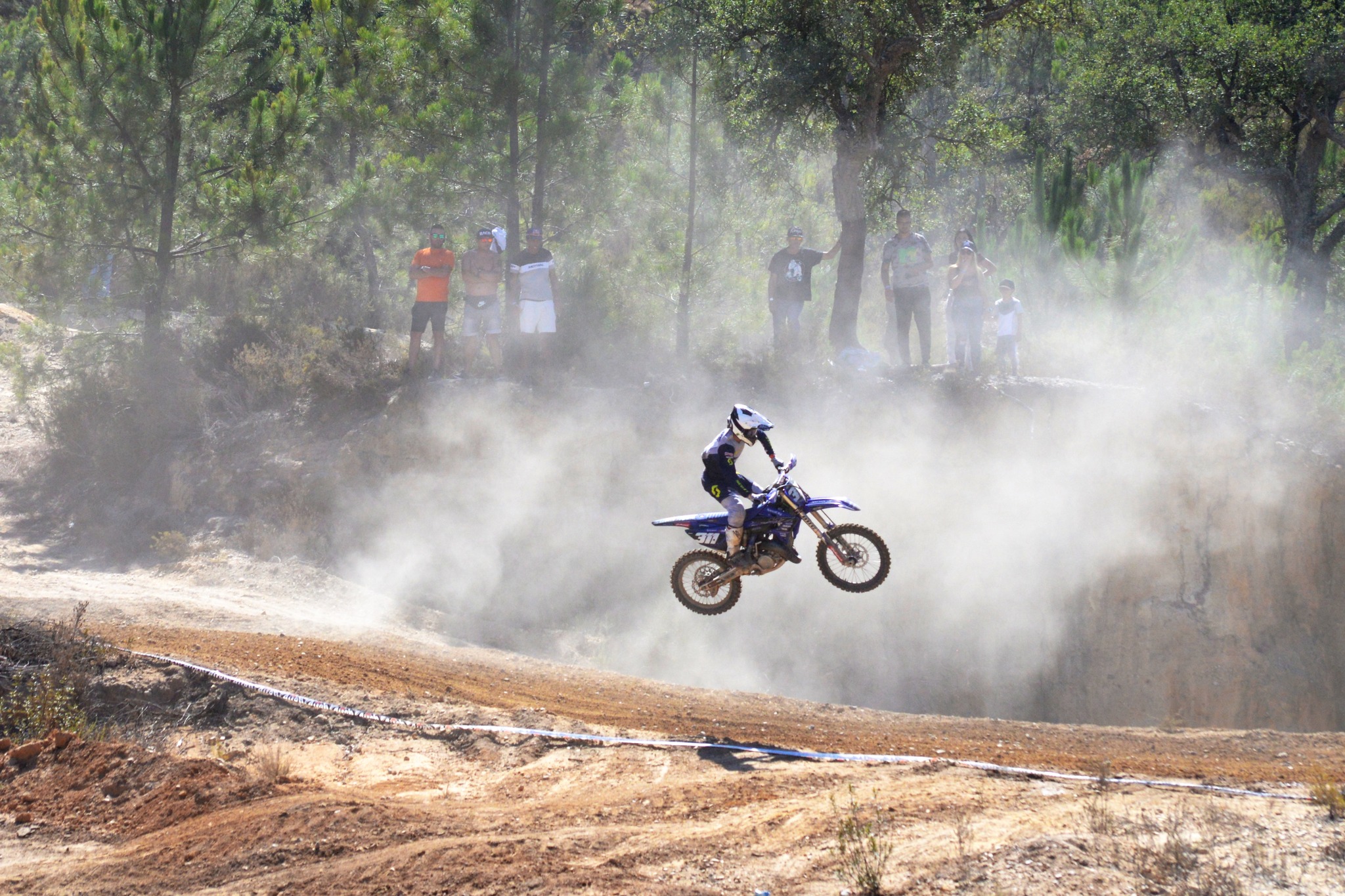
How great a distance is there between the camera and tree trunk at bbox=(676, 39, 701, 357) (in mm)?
19953

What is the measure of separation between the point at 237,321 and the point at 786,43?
12.5 meters

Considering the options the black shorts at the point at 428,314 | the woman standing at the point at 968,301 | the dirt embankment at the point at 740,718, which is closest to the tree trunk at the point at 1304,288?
the woman standing at the point at 968,301

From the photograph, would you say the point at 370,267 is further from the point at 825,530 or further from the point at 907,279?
the point at 825,530

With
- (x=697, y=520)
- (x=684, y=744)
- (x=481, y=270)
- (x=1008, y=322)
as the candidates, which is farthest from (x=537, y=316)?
(x=684, y=744)

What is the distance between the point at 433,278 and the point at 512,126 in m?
3.98

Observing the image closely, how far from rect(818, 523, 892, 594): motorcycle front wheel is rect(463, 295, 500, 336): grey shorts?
386 inches

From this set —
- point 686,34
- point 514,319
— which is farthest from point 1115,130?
point 514,319

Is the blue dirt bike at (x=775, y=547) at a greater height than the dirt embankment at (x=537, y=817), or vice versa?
Answer: the blue dirt bike at (x=775, y=547)

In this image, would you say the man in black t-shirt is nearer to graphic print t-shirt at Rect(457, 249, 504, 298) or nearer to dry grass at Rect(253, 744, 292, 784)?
graphic print t-shirt at Rect(457, 249, 504, 298)

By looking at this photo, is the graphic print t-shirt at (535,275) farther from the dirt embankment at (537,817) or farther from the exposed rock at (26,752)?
the exposed rock at (26,752)

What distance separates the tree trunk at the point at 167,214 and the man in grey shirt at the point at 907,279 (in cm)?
1331

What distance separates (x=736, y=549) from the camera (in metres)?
11.2

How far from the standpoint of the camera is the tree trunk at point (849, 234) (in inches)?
762

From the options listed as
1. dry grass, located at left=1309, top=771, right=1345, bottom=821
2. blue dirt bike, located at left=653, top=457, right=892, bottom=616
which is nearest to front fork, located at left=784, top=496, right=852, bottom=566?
blue dirt bike, located at left=653, top=457, right=892, bottom=616
